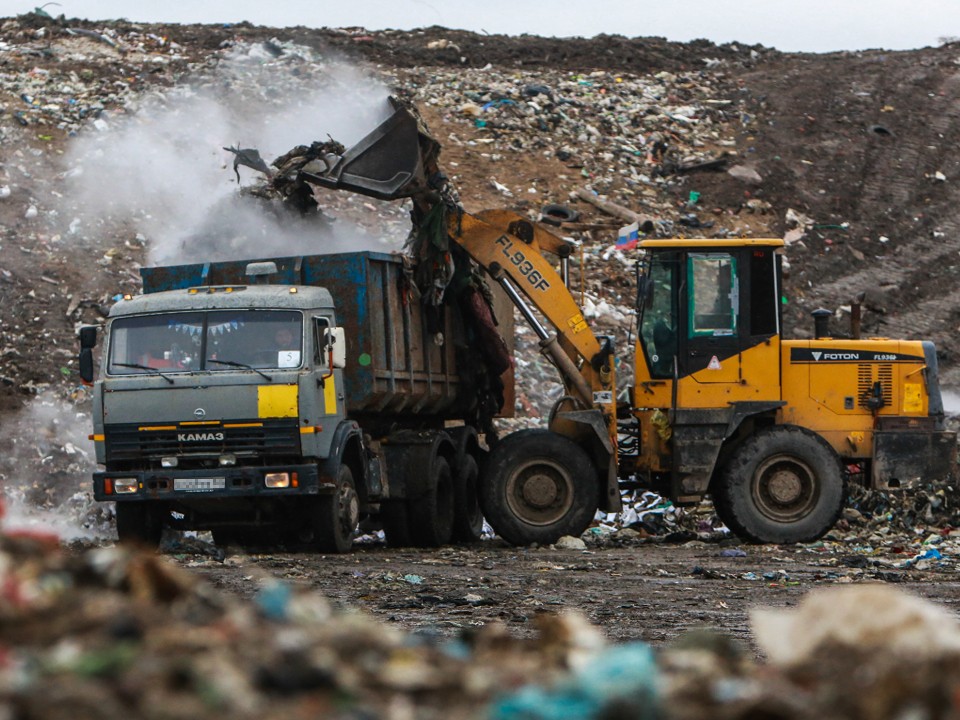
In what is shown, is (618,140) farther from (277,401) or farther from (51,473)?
(277,401)

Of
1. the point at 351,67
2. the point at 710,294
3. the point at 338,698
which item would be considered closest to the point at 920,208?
the point at 351,67

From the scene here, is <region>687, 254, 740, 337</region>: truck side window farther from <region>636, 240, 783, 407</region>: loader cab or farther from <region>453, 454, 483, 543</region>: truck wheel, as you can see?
<region>453, 454, 483, 543</region>: truck wheel

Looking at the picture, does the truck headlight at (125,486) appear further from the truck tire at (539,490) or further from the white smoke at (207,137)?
the white smoke at (207,137)

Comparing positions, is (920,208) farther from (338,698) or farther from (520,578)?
(338,698)

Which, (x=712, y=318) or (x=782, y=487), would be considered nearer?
(x=782, y=487)

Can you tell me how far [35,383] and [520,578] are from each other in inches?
387

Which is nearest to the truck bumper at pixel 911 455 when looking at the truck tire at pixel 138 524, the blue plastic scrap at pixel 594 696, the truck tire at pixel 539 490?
the truck tire at pixel 539 490

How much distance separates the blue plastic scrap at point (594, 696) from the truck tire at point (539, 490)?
10.6 meters

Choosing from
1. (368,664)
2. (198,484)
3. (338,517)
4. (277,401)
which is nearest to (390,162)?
(277,401)

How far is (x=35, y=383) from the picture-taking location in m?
19.0

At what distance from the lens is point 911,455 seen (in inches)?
555

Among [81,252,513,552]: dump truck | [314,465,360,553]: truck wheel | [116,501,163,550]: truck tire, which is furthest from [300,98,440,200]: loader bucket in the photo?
[116,501,163,550]: truck tire

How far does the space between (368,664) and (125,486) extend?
908 centimetres

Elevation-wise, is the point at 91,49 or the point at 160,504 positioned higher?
the point at 91,49
